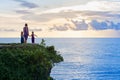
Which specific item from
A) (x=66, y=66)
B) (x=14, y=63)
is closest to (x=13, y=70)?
(x=14, y=63)

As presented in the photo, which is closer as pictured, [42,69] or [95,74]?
[42,69]

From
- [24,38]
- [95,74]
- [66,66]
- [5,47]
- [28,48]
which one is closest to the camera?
[5,47]

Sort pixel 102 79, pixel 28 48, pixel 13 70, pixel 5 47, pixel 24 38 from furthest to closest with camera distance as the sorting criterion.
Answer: pixel 102 79 → pixel 24 38 → pixel 28 48 → pixel 5 47 → pixel 13 70

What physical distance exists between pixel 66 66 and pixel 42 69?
88.2 m

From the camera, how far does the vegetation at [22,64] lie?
28984 millimetres

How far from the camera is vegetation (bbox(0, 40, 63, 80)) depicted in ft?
95.1

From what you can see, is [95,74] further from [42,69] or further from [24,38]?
[42,69]

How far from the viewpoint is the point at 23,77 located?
2941cm

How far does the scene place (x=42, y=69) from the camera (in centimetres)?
3050

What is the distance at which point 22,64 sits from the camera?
3003 centimetres

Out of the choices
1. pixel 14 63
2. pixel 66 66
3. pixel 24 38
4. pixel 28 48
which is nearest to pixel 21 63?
pixel 14 63

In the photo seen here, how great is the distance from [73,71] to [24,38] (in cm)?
6656

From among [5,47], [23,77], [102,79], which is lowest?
[102,79]

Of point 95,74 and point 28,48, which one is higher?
point 28,48
